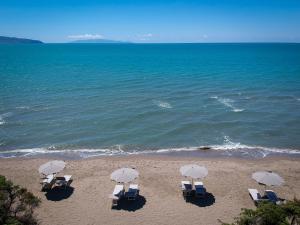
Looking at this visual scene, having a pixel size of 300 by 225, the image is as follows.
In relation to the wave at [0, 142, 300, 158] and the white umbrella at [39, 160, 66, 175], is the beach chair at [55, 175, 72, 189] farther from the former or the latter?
the wave at [0, 142, 300, 158]

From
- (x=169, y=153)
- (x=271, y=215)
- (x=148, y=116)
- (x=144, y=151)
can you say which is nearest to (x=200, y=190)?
(x=271, y=215)

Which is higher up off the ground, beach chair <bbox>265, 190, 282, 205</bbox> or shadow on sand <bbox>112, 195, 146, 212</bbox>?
beach chair <bbox>265, 190, 282, 205</bbox>

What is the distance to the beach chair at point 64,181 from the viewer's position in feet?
69.7

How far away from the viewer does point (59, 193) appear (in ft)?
67.9

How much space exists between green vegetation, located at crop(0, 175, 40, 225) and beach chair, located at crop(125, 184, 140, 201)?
582 cm

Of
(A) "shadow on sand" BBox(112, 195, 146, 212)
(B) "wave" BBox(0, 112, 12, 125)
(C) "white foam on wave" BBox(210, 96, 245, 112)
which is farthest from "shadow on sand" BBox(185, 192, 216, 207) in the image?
(B) "wave" BBox(0, 112, 12, 125)

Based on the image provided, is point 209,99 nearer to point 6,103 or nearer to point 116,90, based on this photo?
point 116,90

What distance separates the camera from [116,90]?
171 feet

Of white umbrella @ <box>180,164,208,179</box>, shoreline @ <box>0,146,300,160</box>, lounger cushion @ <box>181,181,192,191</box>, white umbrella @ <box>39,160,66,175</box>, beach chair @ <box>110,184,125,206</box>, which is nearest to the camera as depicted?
beach chair @ <box>110,184,125,206</box>

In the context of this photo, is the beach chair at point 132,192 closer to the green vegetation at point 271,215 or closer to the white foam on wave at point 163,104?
the green vegetation at point 271,215

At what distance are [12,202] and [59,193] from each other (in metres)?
4.41

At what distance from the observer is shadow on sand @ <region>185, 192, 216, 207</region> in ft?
63.2

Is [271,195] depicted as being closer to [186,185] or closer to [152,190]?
[186,185]

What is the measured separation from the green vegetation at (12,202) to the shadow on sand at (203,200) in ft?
31.8
